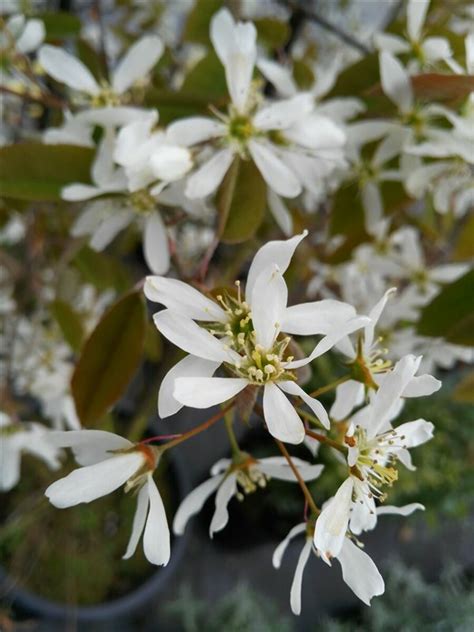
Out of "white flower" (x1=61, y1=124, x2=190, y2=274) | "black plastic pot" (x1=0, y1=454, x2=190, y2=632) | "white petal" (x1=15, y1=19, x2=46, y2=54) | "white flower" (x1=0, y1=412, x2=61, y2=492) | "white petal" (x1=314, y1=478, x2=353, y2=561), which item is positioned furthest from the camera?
"black plastic pot" (x1=0, y1=454, x2=190, y2=632)

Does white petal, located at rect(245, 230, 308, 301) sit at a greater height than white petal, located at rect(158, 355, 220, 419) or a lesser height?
greater

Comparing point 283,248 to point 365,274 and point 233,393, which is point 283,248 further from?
point 365,274

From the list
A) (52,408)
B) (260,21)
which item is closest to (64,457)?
(52,408)

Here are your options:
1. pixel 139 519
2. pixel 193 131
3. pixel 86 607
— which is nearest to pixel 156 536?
pixel 139 519

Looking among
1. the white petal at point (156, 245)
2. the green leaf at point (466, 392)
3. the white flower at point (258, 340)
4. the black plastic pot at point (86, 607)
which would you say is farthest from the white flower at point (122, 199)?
the black plastic pot at point (86, 607)

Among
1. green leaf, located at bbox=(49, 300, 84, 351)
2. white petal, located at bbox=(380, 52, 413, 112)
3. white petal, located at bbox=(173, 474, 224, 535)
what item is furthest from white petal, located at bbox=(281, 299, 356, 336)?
green leaf, located at bbox=(49, 300, 84, 351)

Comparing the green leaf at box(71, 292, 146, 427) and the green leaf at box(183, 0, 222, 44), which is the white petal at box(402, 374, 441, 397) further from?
the green leaf at box(183, 0, 222, 44)

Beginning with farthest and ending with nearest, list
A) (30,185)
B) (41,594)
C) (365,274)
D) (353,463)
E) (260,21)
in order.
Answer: (41,594) < (365,274) < (260,21) < (30,185) < (353,463)
